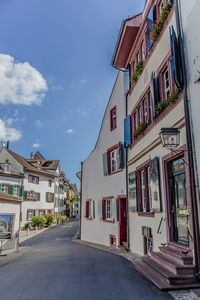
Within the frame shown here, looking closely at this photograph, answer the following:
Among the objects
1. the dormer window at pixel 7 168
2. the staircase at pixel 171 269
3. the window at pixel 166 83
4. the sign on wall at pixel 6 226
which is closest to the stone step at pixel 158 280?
the staircase at pixel 171 269

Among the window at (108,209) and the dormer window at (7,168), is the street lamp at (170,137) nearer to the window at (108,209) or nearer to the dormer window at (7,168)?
the window at (108,209)

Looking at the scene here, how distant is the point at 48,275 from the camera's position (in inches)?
275

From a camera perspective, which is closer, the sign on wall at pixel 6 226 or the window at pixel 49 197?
the sign on wall at pixel 6 226

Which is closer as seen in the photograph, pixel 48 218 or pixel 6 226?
pixel 6 226

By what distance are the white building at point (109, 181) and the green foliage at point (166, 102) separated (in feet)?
17.5

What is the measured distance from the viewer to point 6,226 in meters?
15.3

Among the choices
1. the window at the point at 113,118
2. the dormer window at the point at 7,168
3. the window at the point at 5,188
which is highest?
the window at the point at 113,118

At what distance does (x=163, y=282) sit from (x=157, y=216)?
3.05 m

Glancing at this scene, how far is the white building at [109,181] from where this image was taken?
533 inches

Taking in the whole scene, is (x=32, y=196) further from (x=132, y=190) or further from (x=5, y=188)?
(x=132, y=190)

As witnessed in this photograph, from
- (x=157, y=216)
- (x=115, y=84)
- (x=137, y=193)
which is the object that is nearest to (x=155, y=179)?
(x=157, y=216)

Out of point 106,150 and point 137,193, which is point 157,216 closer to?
point 137,193

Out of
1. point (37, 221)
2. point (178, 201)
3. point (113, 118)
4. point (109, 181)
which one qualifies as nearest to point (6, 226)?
point (109, 181)

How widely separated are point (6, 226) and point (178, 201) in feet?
37.7
